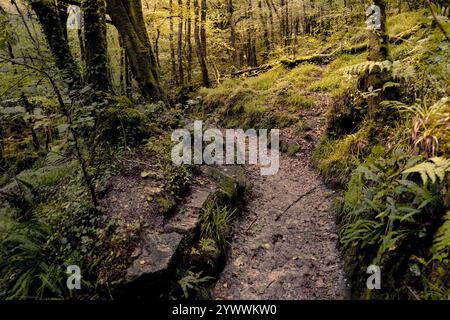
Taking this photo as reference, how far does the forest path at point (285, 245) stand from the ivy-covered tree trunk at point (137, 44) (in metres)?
3.70

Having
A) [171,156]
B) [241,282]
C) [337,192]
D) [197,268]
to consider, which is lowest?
[241,282]

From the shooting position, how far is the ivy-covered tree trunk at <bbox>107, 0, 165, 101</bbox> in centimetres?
747

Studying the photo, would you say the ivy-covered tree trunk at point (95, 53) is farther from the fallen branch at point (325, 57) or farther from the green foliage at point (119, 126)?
the fallen branch at point (325, 57)

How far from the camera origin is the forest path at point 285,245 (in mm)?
3922

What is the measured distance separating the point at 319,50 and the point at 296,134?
682 cm

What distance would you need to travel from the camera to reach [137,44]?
7.70 metres

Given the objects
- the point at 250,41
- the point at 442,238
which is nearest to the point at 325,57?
the point at 250,41

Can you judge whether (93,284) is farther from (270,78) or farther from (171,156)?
(270,78)

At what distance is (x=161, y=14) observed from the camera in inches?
508

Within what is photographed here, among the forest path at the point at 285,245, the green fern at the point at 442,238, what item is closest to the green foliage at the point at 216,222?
the forest path at the point at 285,245

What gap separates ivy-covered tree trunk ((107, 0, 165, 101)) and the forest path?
146 inches

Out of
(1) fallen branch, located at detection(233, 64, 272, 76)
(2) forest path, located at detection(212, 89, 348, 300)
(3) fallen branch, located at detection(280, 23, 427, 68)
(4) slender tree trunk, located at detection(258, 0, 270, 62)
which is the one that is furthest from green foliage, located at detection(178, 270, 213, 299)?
(4) slender tree trunk, located at detection(258, 0, 270, 62)

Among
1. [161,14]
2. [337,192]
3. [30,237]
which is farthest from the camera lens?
[161,14]
